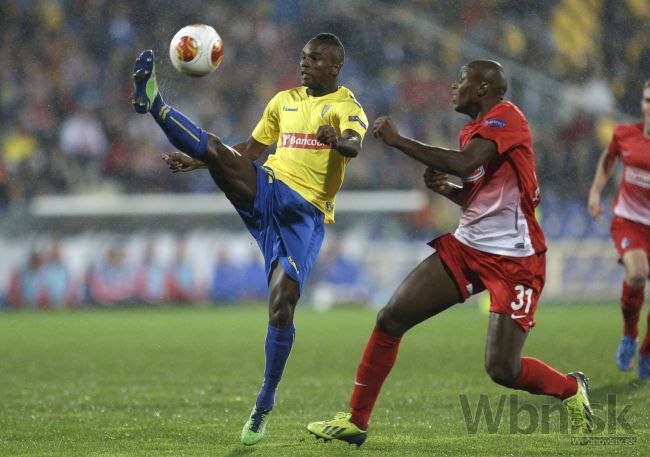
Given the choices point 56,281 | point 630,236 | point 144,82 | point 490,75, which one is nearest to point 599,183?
point 630,236

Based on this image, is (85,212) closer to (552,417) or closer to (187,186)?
(187,186)

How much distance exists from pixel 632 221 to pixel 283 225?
12.4ft

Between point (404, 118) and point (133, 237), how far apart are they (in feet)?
19.5

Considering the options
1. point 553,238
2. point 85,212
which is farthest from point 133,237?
point 553,238

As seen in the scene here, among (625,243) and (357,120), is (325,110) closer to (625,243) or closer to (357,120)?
(357,120)

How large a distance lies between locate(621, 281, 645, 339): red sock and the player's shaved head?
360 centimetres

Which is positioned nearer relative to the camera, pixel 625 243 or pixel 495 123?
pixel 495 123

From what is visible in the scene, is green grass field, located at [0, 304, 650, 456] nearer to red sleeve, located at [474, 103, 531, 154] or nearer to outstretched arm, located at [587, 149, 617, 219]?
outstretched arm, located at [587, 149, 617, 219]

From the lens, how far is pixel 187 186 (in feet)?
64.3

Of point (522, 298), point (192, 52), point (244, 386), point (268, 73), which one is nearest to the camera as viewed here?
point (522, 298)

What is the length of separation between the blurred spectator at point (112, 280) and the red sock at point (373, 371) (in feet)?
41.0

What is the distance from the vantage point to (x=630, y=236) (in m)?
8.76

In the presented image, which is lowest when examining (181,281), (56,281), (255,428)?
(56,281)

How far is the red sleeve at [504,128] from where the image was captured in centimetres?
552
